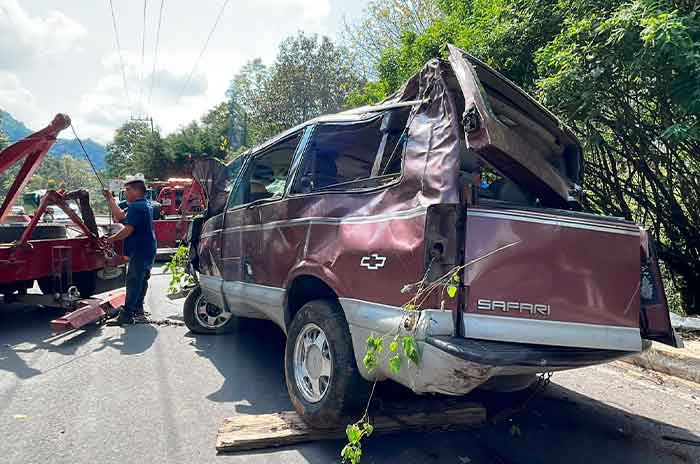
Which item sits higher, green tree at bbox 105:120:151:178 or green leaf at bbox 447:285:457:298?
green tree at bbox 105:120:151:178

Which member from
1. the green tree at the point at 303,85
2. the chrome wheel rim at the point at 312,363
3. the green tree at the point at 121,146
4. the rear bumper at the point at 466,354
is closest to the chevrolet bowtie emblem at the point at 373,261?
the rear bumper at the point at 466,354

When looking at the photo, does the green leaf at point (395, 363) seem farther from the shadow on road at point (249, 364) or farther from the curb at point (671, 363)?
the curb at point (671, 363)

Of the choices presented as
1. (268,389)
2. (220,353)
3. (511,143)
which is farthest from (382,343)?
(220,353)

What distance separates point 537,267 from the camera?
8.73ft

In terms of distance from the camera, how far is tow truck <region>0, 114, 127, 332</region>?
6.06m

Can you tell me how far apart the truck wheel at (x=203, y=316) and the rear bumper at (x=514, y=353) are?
14.5ft

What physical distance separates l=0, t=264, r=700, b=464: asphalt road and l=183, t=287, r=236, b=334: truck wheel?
0.44m

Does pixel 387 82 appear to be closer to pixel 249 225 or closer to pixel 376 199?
pixel 249 225

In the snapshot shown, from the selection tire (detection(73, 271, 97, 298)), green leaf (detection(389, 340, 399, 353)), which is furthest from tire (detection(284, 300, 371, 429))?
tire (detection(73, 271, 97, 298))

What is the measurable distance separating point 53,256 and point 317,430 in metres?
4.90

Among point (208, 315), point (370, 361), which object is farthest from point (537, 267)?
point (208, 315)

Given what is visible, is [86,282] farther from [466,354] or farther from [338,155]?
[466,354]

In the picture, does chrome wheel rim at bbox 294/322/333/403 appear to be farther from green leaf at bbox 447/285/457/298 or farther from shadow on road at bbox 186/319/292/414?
green leaf at bbox 447/285/457/298

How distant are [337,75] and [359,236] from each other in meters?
26.8
